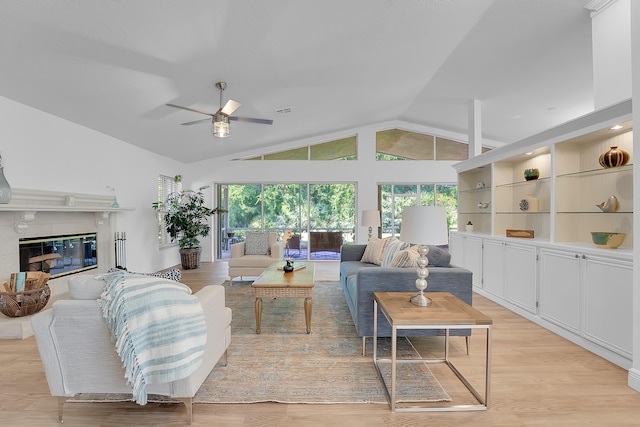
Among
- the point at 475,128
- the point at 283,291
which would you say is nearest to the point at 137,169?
the point at 283,291


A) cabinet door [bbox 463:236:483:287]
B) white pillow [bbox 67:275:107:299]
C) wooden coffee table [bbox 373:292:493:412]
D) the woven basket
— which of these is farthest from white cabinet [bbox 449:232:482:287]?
the woven basket

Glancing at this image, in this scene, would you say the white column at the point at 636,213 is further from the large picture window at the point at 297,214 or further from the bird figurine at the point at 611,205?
the large picture window at the point at 297,214

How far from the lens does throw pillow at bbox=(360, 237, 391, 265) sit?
416 cm

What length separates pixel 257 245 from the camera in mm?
5652

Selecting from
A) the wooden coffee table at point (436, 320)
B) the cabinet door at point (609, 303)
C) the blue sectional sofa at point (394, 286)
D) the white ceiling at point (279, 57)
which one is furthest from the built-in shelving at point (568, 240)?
the wooden coffee table at point (436, 320)

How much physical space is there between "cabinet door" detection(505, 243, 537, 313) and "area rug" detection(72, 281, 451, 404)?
5.64 feet

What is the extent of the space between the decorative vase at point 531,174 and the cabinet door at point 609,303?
1.58 m

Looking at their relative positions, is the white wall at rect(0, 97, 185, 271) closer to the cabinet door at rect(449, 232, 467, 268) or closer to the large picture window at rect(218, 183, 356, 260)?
the large picture window at rect(218, 183, 356, 260)

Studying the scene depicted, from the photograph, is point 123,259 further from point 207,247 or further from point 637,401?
point 637,401

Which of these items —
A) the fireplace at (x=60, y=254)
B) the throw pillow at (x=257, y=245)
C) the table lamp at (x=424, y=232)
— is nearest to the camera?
the table lamp at (x=424, y=232)

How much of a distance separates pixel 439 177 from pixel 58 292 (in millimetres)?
7636

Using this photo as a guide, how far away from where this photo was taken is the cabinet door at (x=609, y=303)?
2396 millimetres

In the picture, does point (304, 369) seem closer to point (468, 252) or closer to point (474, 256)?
point (474, 256)

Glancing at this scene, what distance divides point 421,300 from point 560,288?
1.92 meters
